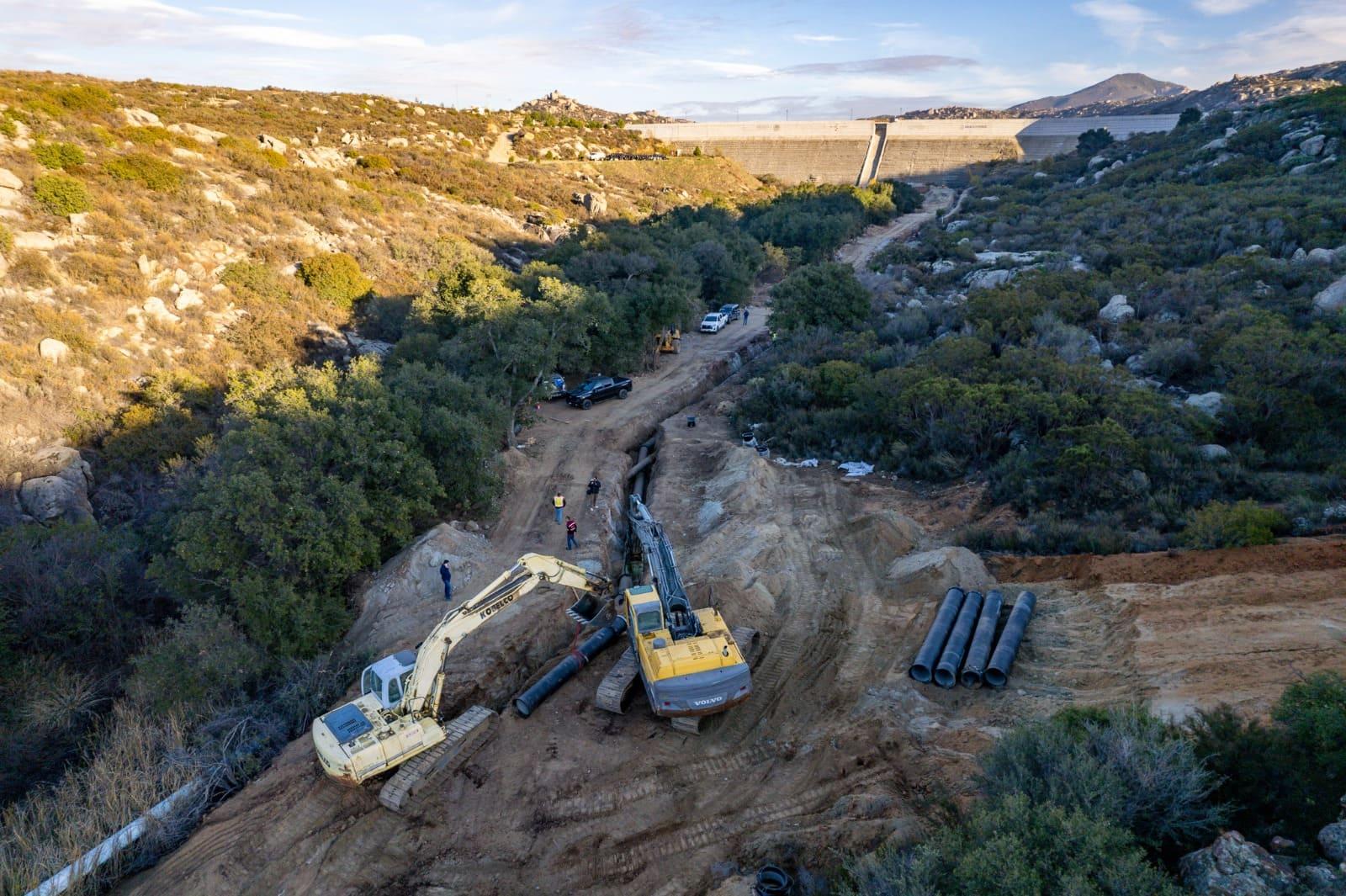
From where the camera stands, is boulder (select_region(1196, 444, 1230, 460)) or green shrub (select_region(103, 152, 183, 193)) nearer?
boulder (select_region(1196, 444, 1230, 460))

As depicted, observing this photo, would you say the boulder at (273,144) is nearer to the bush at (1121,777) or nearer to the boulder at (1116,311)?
the boulder at (1116,311)

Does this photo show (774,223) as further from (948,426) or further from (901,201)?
(948,426)

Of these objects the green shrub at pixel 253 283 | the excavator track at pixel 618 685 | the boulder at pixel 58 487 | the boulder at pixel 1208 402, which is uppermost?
the boulder at pixel 1208 402

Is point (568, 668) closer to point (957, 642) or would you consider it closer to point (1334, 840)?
point (957, 642)

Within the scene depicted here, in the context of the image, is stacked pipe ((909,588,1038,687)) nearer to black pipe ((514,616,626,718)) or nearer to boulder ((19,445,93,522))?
black pipe ((514,616,626,718))

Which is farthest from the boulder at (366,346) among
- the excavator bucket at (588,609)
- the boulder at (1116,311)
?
the boulder at (1116,311)

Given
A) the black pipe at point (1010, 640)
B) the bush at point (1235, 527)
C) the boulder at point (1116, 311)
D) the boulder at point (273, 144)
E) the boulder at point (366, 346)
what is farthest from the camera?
the boulder at point (273, 144)

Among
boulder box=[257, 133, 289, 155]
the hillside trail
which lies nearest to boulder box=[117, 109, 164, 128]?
boulder box=[257, 133, 289, 155]
